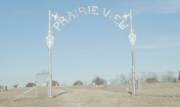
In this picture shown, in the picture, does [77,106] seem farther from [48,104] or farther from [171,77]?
[171,77]

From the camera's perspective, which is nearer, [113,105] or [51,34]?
A: [113,105]

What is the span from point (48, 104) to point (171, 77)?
33211mm

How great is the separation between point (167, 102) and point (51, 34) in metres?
12.2

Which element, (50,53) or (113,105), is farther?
(50,53)

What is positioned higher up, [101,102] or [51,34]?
[51,34]

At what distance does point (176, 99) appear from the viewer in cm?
3231

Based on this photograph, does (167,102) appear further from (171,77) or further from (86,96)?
(171,77)

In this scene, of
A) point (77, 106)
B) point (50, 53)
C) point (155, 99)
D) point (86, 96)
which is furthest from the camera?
point (50, 53)

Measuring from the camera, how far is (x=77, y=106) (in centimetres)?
2972

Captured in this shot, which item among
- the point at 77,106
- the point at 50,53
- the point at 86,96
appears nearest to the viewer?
the point at 77,106

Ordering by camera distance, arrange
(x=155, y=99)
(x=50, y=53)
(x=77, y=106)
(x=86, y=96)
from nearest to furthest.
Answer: (x=77, y=106), (x=155, y=99), (x=86, y=96), (x=50, y=53)

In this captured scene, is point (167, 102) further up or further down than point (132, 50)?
further down

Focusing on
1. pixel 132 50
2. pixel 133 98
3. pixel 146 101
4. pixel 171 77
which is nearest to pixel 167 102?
pixel 146 101

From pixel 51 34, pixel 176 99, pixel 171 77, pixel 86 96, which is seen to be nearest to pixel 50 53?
pixel 51 34
